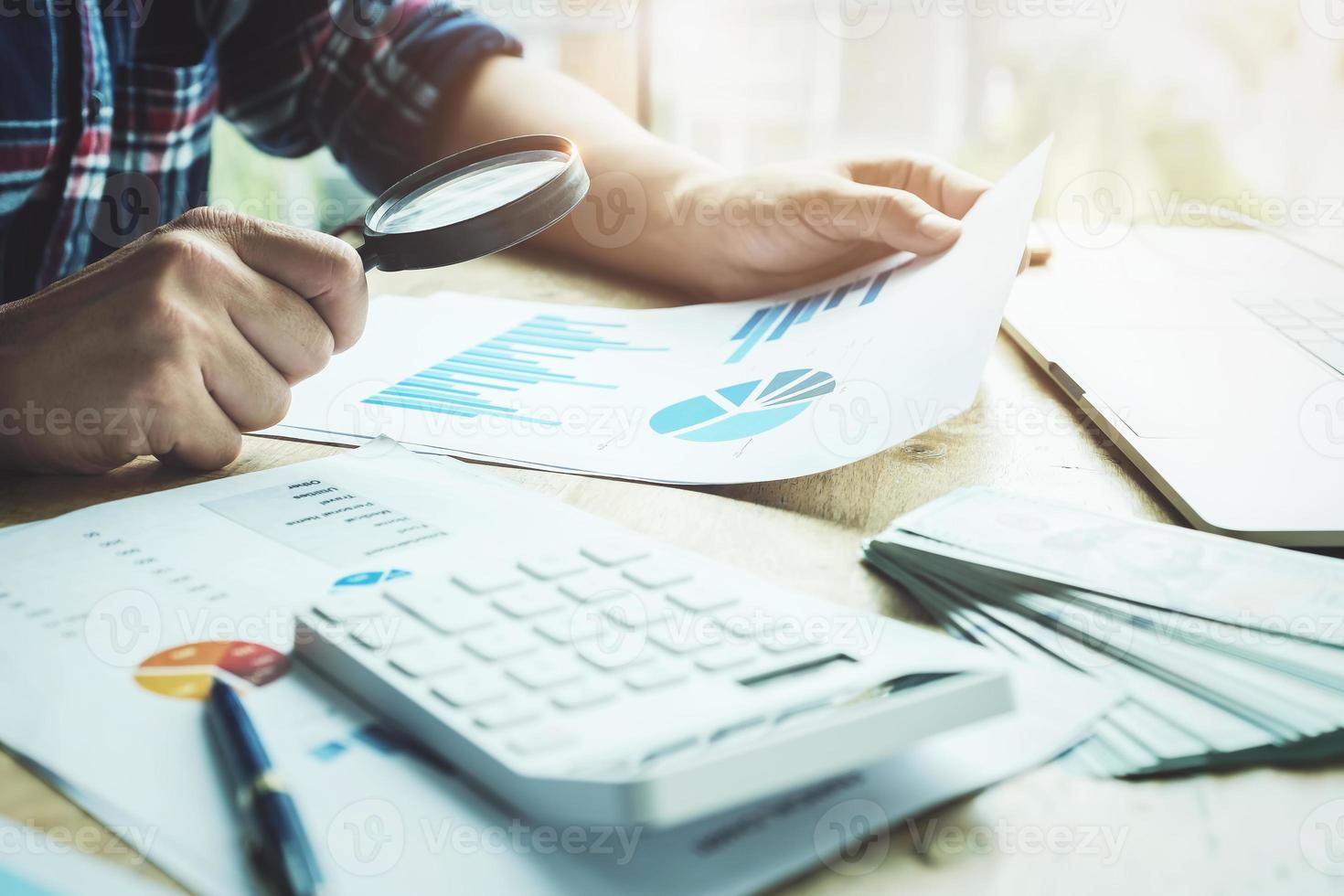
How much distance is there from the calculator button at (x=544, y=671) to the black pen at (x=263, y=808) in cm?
7

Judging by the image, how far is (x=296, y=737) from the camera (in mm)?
304

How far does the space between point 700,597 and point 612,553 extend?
5 centimetres

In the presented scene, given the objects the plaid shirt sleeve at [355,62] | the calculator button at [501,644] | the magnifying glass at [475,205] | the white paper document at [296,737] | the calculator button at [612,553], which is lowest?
the white paper document at [296,737]

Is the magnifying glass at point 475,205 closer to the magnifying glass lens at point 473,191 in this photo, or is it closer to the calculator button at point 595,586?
the magnifying glass lens at point 473,191

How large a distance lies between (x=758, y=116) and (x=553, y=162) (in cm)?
255

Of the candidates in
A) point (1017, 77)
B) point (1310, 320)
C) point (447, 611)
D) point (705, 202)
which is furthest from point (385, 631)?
point (1017, 77)

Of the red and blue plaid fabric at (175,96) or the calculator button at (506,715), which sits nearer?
the calculator button at (506,715)

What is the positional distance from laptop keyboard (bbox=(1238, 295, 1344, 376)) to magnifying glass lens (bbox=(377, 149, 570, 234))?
53 centimetres

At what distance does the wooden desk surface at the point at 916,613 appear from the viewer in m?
0.26

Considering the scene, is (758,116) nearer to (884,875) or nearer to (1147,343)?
(1147,343)

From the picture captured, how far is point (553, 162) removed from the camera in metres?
0.65

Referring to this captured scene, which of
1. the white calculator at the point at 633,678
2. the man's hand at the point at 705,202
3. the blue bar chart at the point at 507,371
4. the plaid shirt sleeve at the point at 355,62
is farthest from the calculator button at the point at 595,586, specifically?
the plaid shirt sleeve at the point at 355,62

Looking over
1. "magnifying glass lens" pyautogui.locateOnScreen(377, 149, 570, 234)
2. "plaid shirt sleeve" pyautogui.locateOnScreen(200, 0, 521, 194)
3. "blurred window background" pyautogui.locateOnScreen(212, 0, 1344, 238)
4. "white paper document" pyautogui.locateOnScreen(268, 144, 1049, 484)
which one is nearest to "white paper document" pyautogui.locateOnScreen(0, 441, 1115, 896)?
"white paper document" pyautogui.locateOnScreen(268, 144, 1049, 484)

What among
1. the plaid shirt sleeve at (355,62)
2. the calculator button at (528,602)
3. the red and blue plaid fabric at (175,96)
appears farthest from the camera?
the plaid shirt sleeve at (355,62)
